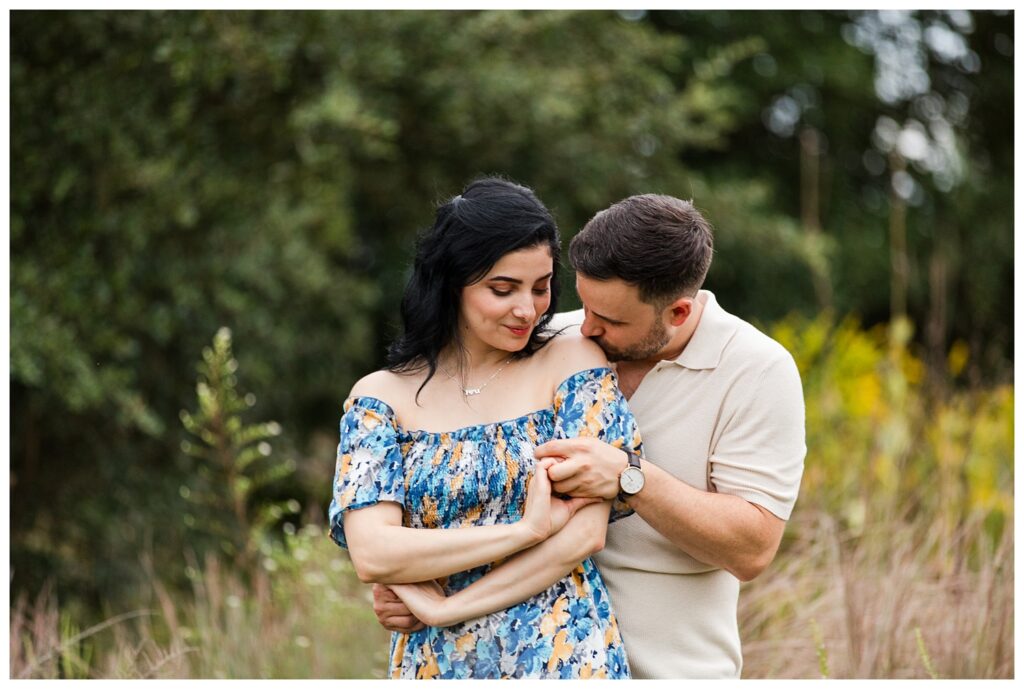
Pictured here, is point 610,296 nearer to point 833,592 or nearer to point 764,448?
point 764,448

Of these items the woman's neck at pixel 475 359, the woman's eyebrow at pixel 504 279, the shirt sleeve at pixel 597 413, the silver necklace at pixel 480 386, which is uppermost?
the woman's eyebrow at pixel 504 279

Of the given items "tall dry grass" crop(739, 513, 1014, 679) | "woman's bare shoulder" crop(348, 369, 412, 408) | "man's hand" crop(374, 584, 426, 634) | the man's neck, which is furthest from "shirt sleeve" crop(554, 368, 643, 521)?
"tall dry grass" crop(739, 513, 1014, 679)

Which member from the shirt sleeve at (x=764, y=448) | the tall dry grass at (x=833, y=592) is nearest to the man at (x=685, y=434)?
the shirt sleeve at (x=764, y=448)

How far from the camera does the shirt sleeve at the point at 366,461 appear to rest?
2.46 m

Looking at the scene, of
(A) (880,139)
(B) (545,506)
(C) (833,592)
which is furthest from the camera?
(A) (880,139)

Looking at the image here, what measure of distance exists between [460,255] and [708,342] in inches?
25.7

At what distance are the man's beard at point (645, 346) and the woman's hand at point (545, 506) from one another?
37 cm

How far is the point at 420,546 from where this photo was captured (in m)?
2.38

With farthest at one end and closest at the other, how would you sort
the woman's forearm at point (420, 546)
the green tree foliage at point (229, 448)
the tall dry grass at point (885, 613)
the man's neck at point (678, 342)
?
the green tree foliage at point (229, 448) → the tall dry grass at point (885, 613) → the man's neck at point (678, 342) → the woman's forearm at point (420, 546)

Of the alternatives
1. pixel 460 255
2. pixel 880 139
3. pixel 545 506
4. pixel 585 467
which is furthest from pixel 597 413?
pixel 880 139

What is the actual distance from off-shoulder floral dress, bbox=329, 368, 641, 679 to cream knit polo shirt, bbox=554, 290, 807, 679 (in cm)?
9

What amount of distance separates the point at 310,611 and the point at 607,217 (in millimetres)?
2554

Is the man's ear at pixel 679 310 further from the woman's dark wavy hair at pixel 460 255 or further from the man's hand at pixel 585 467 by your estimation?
the man's hand at pixel 585 467
